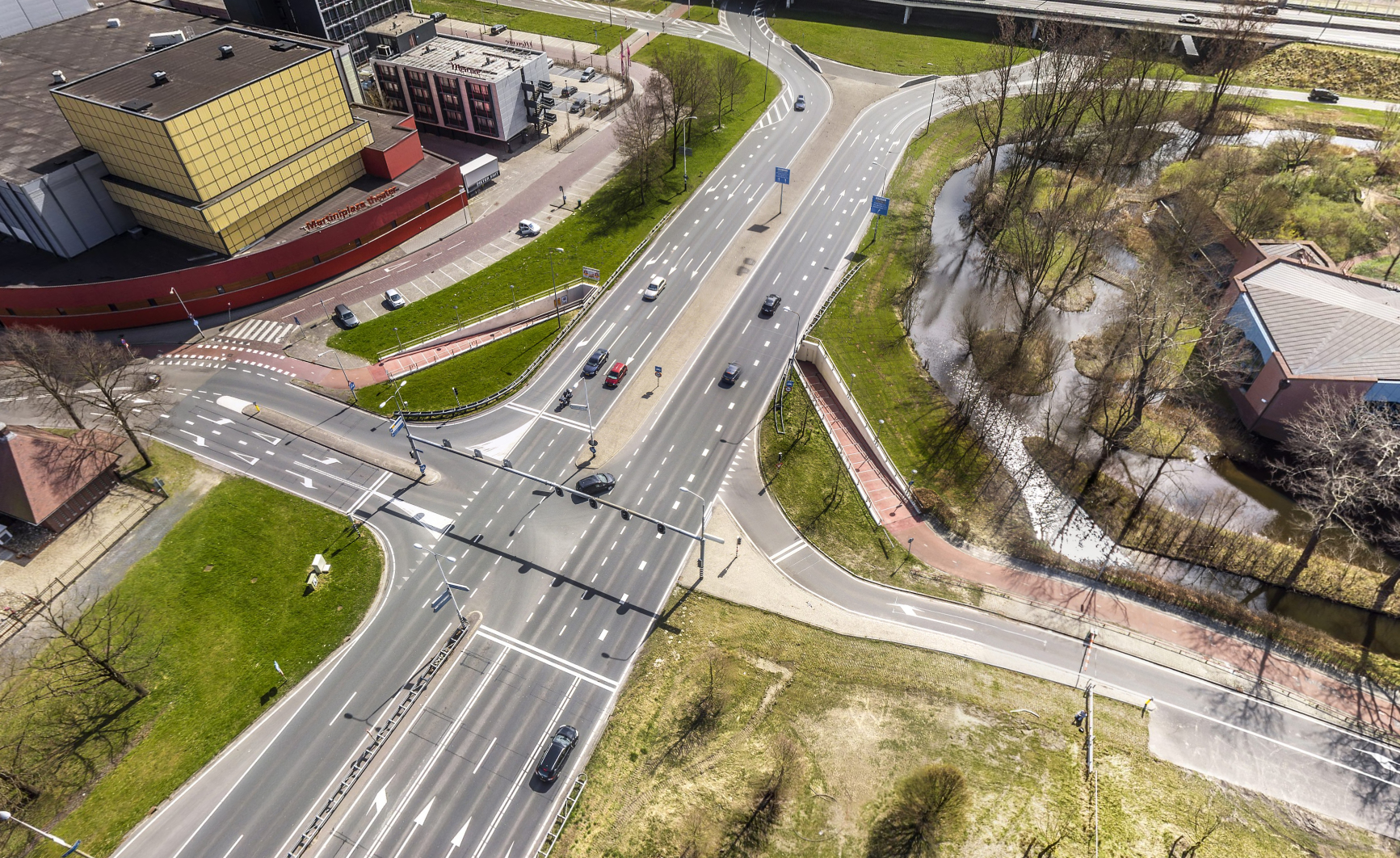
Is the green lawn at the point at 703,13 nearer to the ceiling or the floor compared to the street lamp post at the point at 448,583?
nearer to the ceiling

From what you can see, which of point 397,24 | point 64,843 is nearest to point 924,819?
point 64,843

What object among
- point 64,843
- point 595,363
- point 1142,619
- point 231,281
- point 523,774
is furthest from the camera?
point 231,281

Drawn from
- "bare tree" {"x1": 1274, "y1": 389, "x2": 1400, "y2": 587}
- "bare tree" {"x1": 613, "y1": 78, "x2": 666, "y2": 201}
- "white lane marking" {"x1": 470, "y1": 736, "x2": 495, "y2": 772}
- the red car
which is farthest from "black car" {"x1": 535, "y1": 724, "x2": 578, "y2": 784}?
"bare tree" {"x1": 613, "y1": 78, "x2": 666, "y2": 201}

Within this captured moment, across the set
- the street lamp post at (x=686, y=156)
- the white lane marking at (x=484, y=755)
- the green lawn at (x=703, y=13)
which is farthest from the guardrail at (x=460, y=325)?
the green lawn at (x=703, y=13)

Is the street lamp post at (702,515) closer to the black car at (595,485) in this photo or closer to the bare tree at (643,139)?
the black car at (595,485)

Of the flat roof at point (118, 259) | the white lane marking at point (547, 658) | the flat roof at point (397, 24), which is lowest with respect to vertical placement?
the white lane marking at point (547, 658)

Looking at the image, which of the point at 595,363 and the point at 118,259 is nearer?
the point at 595,363

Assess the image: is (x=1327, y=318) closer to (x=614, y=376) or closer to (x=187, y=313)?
(x=614, y=376)
